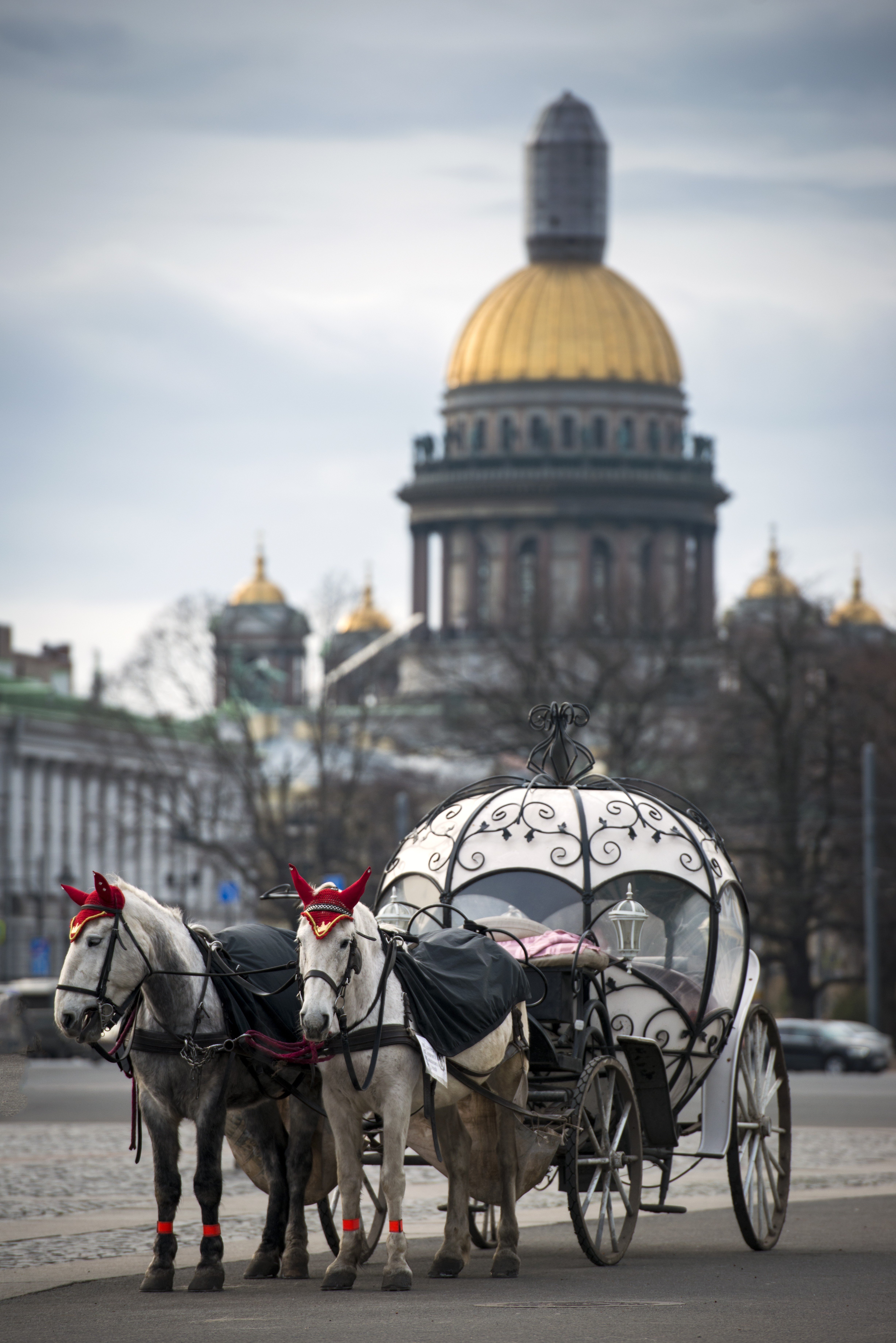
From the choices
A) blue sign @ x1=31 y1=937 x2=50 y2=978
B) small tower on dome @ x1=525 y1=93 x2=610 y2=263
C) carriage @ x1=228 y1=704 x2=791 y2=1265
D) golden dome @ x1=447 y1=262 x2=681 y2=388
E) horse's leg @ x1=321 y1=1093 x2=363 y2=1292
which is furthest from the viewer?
small tower on dome @ x1=525 y1=93 x2=610 y2=263

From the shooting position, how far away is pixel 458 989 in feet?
42.6

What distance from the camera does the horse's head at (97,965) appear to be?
12156 millimetres

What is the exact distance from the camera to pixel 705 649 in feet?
212

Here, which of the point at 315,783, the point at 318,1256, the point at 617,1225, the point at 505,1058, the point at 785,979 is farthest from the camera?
the point at 315,783

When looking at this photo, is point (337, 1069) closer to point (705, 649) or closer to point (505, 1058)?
point (505, 1058)

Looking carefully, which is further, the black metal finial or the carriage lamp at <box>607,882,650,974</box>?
the black metal finial

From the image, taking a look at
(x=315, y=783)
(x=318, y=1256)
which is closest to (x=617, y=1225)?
(x=318, y=1256)

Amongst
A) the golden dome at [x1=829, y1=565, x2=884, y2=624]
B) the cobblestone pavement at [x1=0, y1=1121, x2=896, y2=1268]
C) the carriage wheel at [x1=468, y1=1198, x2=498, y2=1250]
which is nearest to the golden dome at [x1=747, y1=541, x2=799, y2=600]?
the golden dome at [x1=829, y1=565, x2=884, y2=624]

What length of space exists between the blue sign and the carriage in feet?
160

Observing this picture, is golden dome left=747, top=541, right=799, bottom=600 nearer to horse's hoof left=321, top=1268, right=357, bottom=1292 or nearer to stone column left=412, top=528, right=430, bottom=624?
stone column left=412, top=528, right=430, bottom=624

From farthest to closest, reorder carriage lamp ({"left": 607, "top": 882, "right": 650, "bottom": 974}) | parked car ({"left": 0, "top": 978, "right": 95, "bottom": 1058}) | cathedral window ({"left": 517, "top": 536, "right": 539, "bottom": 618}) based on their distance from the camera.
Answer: cathedral window ({"left": 517, "top": 536, "right": 539, "bottom": 618}), parked car ({"left": 0, "top": 978, "right": 95, "bottom": 1058}), carriage lamp ({"left": 607, "top": 882, "right": 650, "bottom": 974})

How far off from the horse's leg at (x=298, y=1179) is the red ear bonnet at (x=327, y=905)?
1.32 m

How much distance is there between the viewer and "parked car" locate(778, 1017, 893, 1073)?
48.8 metres

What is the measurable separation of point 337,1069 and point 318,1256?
111 inches
